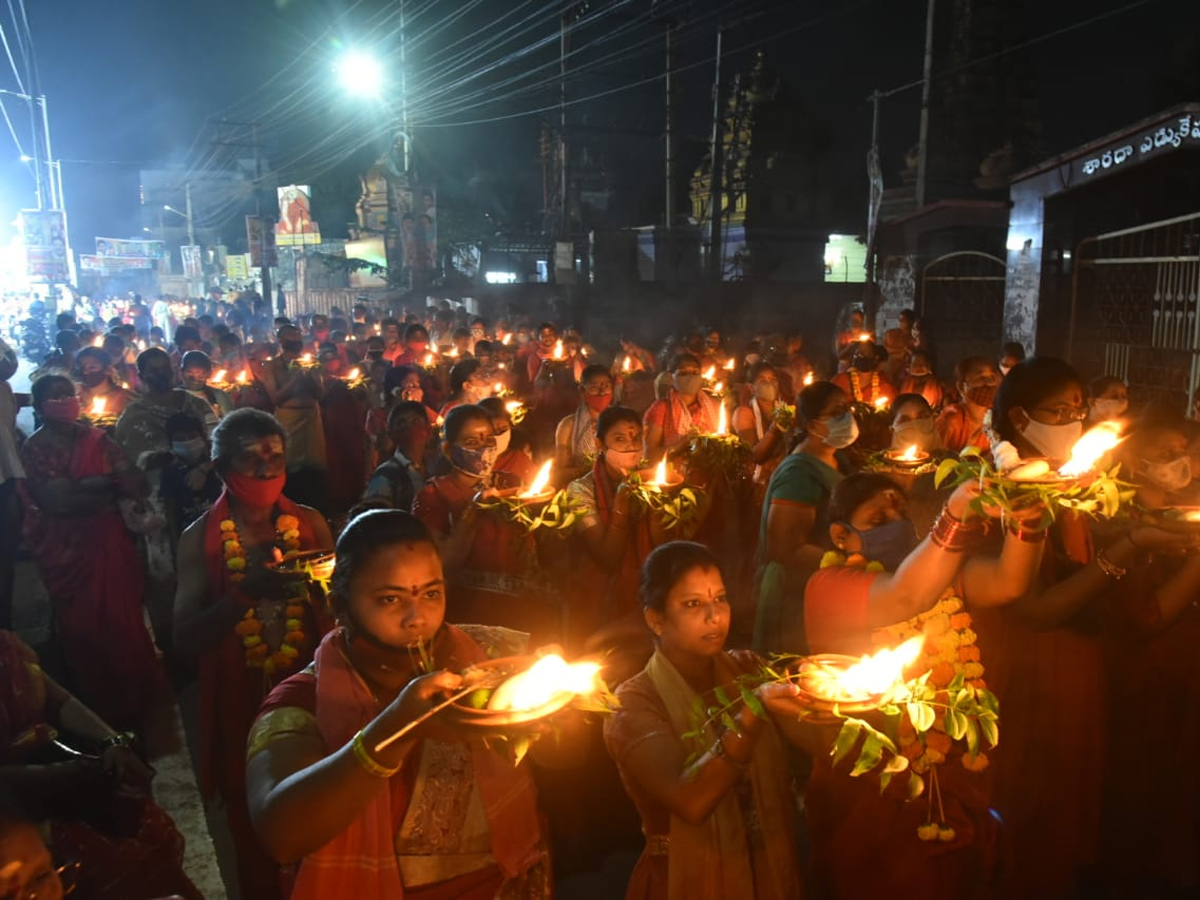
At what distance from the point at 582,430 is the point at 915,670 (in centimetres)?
466

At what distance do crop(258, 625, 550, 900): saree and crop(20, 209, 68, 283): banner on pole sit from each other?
182 feet

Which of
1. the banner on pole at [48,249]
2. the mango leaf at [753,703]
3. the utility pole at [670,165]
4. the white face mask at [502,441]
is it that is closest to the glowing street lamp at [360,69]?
the utility pole at [670,165]

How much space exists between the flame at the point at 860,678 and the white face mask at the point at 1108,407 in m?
4.25

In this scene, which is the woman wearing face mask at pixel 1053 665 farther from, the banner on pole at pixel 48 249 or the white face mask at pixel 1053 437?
the banner on pole at pixel 48 249

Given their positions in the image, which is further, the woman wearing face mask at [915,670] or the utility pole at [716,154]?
the utility pole at [716,154]

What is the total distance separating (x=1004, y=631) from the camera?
3.79m

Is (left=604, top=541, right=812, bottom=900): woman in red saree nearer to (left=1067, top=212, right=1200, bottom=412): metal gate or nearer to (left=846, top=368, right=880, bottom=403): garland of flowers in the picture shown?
(left=846, top=368, right=880, bottom=403): garland of flowers

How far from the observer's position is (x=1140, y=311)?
12.3 meters

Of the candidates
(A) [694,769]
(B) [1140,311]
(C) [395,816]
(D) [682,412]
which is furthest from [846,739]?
(B) [1140,311]

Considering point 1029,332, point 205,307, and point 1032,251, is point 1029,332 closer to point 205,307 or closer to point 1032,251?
point 1032,251

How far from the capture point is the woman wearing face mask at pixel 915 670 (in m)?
3.05

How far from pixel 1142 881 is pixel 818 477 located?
7.46ft

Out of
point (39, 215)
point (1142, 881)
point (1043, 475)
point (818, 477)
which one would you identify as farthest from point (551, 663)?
point (39, 215)

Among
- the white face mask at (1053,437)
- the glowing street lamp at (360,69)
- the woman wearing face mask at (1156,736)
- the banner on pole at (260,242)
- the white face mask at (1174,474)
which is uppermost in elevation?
the glowing street lamp at (360,69)
